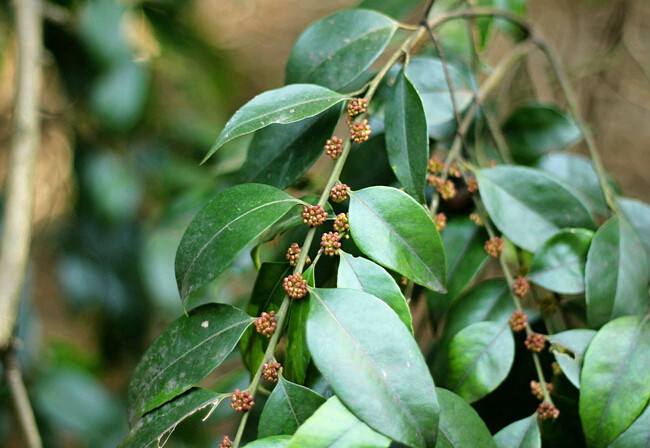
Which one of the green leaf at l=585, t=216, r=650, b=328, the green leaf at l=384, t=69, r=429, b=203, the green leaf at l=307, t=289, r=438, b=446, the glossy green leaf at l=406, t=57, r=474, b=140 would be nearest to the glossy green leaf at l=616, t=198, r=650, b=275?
the green leaf at l=585, t=216, r=650, b=328

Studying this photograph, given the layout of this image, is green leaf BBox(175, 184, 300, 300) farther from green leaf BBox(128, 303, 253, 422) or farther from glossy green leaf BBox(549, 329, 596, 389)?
glossy green leaf BBox(549, 329, 596, 389)

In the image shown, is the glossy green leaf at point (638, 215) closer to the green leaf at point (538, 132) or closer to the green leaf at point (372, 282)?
the green leaf at point (538, 132)

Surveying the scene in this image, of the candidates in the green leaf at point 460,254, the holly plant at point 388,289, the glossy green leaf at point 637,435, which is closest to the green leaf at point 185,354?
the holly plant at point 388,289

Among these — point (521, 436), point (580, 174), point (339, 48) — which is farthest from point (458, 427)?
point (580, 174)

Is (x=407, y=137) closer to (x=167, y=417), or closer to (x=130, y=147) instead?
(x=167, y=417)

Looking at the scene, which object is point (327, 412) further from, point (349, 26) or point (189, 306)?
point (189, 306)

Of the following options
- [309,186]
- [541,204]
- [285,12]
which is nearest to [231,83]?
[285,12]

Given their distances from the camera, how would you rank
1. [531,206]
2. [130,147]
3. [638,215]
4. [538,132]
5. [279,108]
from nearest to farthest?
[279,108], [531,206], [638,215], [538,132], [130,147]
